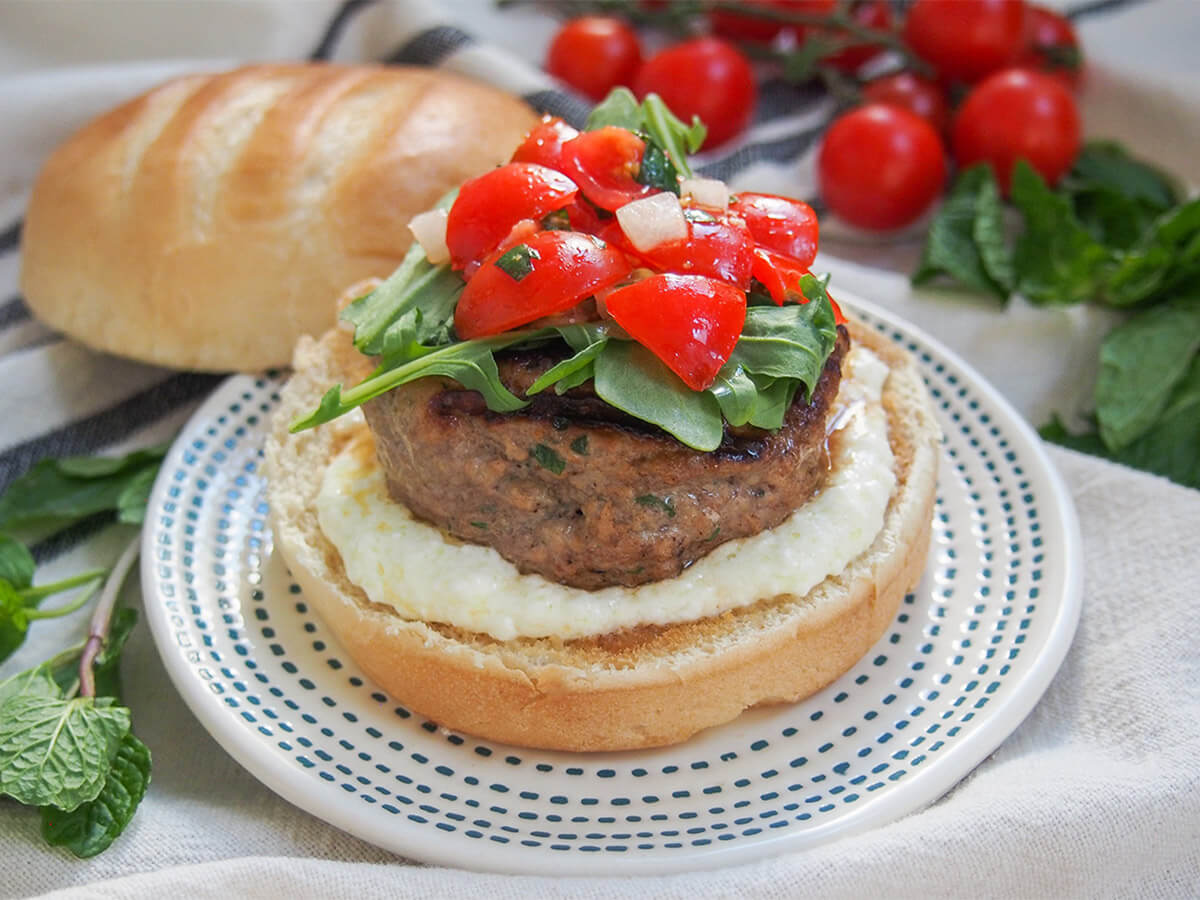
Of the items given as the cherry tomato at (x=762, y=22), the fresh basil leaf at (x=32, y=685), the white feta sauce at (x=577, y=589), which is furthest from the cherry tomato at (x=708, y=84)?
the fresh basil leaf at (x=32, y=685)

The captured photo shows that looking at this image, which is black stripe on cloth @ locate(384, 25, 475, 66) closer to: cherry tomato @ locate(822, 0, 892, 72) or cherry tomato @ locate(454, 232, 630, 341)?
cherry tomato @ locate(822, 0, 892, 72)

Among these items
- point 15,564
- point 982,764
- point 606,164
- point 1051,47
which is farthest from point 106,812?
point 1051,47

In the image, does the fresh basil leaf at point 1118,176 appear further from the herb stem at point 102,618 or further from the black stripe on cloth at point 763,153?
the herb stem at point 102,618

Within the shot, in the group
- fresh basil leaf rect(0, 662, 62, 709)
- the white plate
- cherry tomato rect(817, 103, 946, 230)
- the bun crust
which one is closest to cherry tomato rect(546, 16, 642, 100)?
cherry tomato rect(817, 103, 946, 230)

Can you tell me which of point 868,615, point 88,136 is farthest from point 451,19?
point 868,615

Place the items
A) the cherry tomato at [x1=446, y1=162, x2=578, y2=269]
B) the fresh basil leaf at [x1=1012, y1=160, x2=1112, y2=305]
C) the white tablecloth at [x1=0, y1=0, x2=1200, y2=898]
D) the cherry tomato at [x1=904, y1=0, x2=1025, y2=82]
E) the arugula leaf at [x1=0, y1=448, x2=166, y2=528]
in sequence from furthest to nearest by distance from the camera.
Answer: the cherry tomato at [x1=904, y1=0, x2=1025, y2=82] < the fresh basil leaf at [x1=1012, y1=160, x2=1112, y2=305] < the arugula leaf at [x1=0, y1=448, x2=166, y2=528] < the cherry tomato at [x1=446, y1=162, x2=578, y2=269] < the white tablecloth at [x1=0, y1=0, x2=1200, y2=898]

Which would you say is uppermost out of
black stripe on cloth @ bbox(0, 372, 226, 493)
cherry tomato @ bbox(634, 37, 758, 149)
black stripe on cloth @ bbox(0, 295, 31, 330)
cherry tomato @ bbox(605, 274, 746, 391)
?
cherry tomato @ bbox(605, 274, 746, 391)
